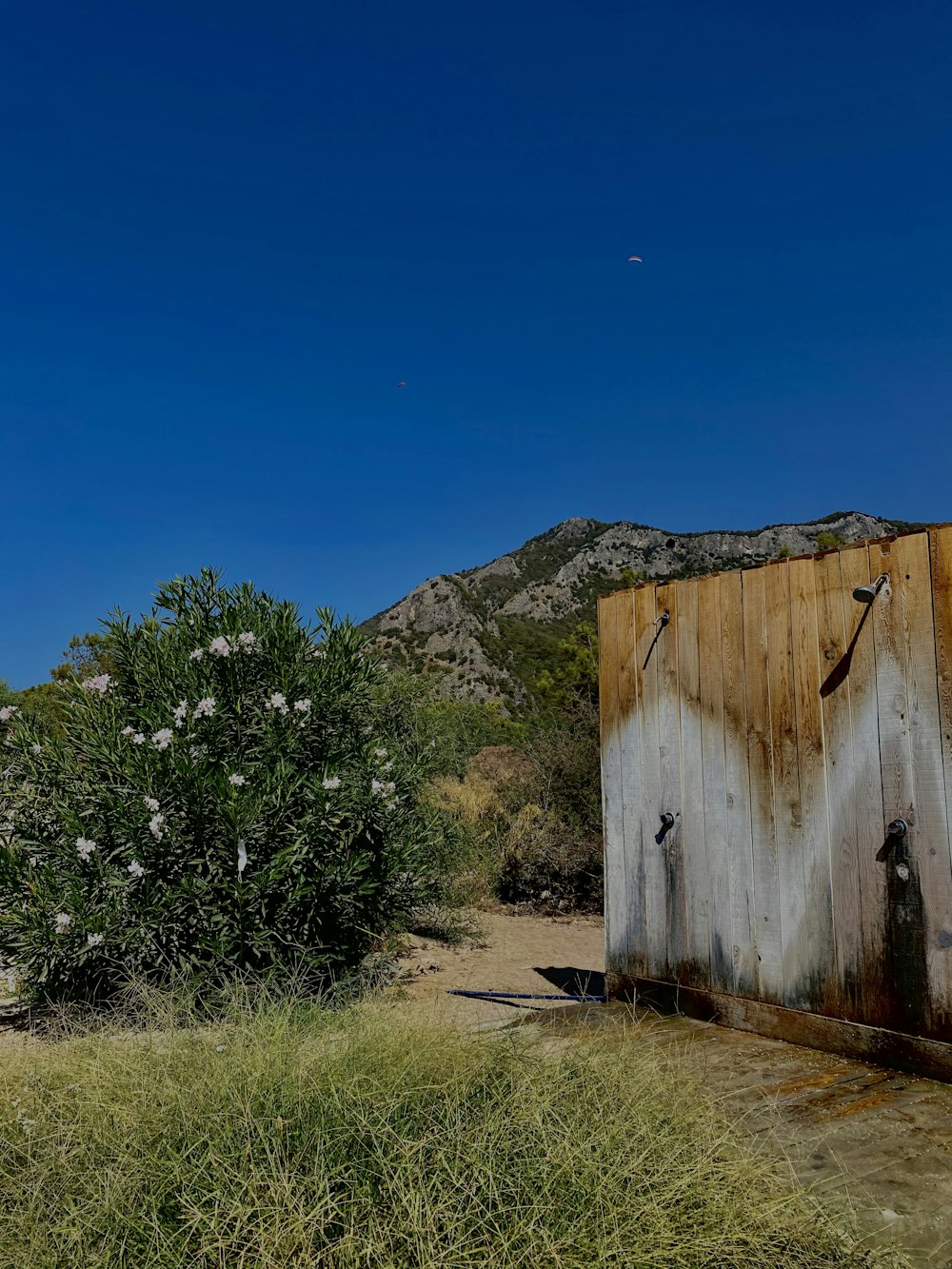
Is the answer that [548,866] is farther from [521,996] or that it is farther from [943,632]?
[943,632]

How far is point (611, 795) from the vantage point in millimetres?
4785

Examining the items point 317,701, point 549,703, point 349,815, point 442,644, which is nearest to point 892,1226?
point 349,815

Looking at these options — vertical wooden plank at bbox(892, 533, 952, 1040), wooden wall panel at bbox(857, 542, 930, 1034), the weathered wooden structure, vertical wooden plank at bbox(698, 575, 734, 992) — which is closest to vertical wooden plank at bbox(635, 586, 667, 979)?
the weathered wooden structure

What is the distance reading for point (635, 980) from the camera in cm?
451

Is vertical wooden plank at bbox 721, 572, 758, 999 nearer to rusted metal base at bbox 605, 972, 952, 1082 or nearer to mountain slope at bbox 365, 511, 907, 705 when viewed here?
rusted metal base at bbox 605, 972, 952, 1082

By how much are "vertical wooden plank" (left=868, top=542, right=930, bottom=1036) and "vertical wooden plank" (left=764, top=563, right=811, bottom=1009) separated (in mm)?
351

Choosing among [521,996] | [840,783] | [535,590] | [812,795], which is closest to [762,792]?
[812,795]

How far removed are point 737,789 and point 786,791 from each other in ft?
0.87

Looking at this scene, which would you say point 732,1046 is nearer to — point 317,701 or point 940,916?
point 940,916

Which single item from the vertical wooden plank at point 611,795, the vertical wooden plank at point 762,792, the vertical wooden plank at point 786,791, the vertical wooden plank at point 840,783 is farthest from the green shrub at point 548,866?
the vertical wooden plank at point 840,783

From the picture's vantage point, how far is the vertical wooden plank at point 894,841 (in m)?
3.37

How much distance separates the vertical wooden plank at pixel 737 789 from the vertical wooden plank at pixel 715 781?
0.03m

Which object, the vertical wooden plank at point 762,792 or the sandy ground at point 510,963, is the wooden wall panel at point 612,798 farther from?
the sandy ground at point 510,963

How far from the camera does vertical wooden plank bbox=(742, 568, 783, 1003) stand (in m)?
3.88
